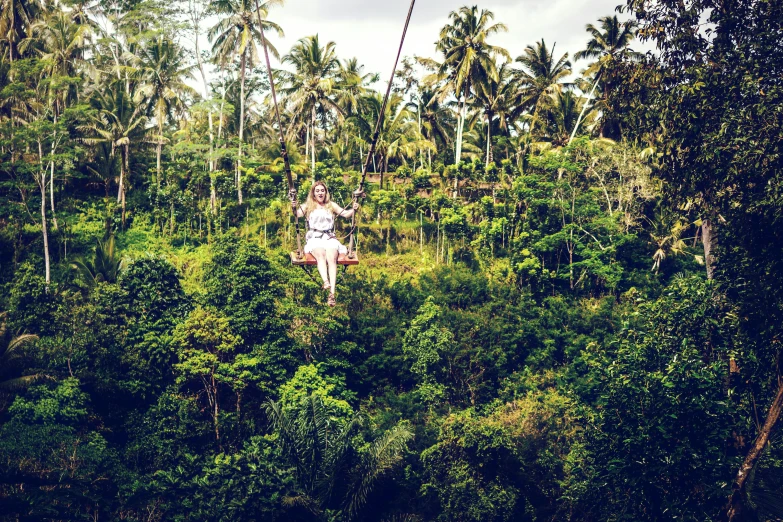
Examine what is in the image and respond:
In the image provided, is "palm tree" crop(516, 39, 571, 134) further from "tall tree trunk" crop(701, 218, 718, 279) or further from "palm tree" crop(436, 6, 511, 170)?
"tall tree trunk" crop(701, 218, 718, 279)

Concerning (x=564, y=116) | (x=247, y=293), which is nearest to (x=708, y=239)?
(x=247, y=293)

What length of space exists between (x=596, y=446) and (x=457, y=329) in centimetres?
1025

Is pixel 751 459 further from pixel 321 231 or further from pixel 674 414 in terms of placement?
pixel 321 231

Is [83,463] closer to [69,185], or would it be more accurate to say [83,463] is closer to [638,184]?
[69,185]

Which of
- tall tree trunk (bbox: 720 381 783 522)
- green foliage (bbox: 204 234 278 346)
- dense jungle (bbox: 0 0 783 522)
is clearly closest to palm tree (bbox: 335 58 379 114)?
dense jungle (bbox: 0 0 783 522)

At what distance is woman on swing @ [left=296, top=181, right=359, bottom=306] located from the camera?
1004cm

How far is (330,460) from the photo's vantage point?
55.9 ft

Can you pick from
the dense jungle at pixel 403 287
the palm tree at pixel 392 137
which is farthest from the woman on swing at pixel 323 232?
the palm tree at pixel 392 137

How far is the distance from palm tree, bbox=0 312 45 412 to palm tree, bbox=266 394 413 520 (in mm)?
6052

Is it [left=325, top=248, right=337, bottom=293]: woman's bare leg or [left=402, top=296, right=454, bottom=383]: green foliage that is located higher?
[left=325, top=248, right=337, bottom=293]: woman's bare leg

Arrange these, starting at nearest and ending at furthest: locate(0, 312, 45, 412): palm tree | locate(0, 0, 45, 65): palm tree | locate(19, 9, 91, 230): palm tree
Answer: locate(0, 312, 45, 412): palm tree
locate(19, 9, 91, 230): palm tree
locate(0, 0, 45, 65): palm tree

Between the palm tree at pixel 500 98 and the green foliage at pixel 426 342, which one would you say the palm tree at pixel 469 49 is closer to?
the palm tree at pixel 500 98

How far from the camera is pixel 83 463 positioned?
1705cm

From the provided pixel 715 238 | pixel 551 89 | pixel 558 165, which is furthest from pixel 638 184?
pixel 715 238
